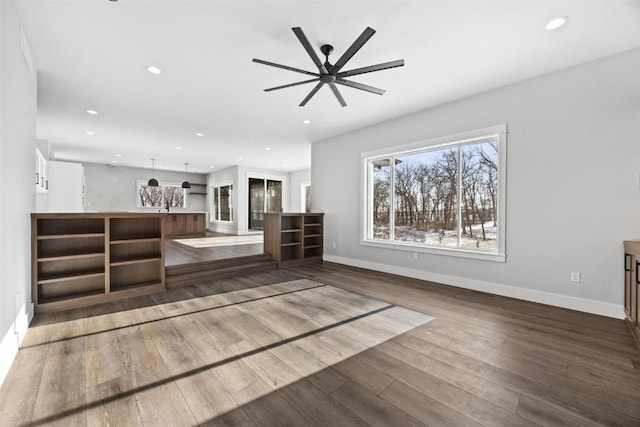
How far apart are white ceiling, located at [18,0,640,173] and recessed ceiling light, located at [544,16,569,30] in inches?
2.0

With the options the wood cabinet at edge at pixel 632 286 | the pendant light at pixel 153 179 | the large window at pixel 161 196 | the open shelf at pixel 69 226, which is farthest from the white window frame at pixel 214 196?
the wood cabinet at edge at pixel 632 286

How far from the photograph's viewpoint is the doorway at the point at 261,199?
1077 cm

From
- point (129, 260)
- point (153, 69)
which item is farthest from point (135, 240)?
point (153, 69)

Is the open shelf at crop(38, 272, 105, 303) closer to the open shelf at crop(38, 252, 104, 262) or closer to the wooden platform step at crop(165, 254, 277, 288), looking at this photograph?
the open shelf at crop(38, 252, 104, 262)

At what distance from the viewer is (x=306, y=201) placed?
10.9m

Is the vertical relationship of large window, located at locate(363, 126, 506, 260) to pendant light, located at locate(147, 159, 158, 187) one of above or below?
below

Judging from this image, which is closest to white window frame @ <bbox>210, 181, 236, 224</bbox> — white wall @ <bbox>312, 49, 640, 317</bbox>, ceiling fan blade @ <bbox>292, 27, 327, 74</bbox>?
white wall @ <bbox>312, 49, 640, 317</bbox>

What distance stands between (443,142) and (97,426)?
4894mm

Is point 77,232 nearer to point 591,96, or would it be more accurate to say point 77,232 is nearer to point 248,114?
point 248,114

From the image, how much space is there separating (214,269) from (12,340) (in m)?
2.72

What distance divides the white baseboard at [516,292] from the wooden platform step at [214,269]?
87.6 inches

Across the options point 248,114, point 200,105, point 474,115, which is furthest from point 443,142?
point 200,105

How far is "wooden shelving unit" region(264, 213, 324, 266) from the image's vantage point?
5.69 meters

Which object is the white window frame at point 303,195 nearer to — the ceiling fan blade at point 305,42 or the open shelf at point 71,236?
the open shelf at point 71,236
